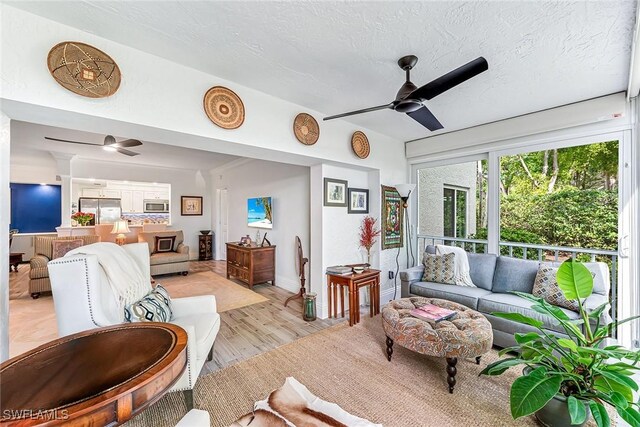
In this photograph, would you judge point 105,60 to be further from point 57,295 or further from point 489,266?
point 489,266

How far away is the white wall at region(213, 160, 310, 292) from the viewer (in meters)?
4.25

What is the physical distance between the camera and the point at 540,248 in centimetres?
316

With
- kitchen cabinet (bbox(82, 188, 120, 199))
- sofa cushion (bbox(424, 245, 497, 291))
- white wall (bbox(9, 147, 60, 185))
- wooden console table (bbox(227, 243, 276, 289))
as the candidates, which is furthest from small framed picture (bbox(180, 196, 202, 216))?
sofa cushion (bbox(424, 245, 497, 291))

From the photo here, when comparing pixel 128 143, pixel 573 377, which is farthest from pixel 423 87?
pixel 128 143

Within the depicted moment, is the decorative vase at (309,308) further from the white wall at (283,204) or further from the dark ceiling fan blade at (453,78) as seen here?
the dark ceiling fan blade at (453,78)

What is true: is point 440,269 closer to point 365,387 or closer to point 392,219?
point 392,219

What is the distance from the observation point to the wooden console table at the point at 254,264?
4.51 meters

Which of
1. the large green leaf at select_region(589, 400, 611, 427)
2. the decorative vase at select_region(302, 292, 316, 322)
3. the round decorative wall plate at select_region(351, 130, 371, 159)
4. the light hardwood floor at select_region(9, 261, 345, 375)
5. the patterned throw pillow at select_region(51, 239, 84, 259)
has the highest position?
the round decorative wall plate at select_region(351, 130, 371, 159)

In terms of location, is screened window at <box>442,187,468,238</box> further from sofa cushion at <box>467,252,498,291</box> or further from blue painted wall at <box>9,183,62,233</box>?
blue painted wall at <box>9,183,62,233</box>

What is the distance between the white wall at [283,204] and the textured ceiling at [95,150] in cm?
81

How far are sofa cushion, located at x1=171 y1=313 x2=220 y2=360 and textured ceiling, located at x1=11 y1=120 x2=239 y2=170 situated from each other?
248 cm

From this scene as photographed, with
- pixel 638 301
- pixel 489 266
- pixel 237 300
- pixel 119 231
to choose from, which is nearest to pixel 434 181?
pixel 489 266

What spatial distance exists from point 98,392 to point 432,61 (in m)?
2.67

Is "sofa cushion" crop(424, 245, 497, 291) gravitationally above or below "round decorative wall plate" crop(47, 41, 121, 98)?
below
